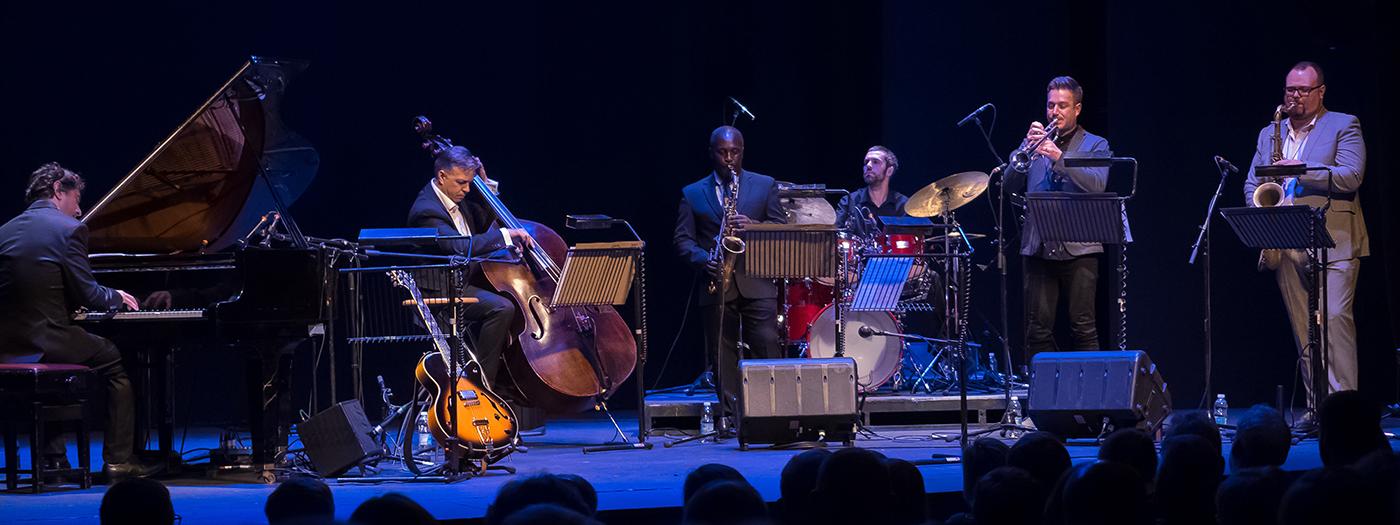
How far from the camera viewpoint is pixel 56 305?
23.1 feet

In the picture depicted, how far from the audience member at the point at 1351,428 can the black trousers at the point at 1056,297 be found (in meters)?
3.85

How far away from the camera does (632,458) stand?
775 cm

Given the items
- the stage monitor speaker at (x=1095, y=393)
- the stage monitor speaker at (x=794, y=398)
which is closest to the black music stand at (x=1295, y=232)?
the stage monitor speaker at (x=1095, y=393)

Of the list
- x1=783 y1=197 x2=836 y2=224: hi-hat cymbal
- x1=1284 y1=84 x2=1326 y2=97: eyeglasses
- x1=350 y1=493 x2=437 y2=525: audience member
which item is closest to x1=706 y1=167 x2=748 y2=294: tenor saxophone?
x1=783 y1=197 x2=836 y2=224: hi-hat cymbal

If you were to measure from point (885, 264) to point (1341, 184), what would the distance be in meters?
2.60

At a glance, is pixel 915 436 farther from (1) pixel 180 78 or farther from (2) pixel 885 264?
(1) pixel 180 78

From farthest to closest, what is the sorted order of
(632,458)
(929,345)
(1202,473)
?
(929,345), (632,458), (1202,473)

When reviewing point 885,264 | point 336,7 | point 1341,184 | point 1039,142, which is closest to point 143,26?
point 336,7

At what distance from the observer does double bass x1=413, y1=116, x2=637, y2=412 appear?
27.4 feet

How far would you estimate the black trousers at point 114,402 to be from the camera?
7.12 m

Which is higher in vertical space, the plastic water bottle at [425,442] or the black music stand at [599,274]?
the black music stand at [599,274]

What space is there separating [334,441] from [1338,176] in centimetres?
559

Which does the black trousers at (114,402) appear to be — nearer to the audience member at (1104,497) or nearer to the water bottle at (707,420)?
the water bottle at (707,420)

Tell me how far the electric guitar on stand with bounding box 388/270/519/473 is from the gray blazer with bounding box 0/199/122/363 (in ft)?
4.90
